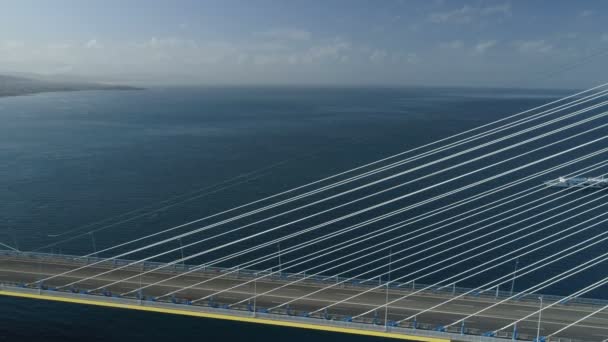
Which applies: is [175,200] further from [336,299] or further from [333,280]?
[336,299]

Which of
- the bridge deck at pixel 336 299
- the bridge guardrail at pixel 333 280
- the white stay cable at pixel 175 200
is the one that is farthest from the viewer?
the white stay cable at pixel 175 200

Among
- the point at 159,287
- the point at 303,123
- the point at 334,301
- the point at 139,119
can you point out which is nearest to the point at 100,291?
the point at 159,287

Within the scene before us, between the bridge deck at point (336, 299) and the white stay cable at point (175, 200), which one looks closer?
the bridge deck at point (336, 299)

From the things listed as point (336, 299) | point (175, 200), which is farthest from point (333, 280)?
point (175, 200)

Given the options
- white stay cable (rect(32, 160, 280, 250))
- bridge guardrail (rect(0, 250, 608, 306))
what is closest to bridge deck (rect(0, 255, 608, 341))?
bridge guardrail (rect(0, 250, 608, 306))

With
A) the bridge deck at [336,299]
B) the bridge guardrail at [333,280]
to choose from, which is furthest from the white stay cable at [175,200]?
the bridge deck at [336,299]

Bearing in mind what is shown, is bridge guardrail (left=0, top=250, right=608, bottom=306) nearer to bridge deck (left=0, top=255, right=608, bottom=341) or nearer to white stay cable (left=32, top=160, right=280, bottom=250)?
bridge deck (left=0, top=255, right=608, bottom=341)

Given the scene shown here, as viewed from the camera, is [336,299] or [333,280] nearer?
[336,299]

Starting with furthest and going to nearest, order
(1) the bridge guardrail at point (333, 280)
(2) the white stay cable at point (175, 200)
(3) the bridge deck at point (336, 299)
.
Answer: (2) the white stay cable at point (175, 200) → (1) the bridge guardrail at point (333, 280) → (3) the bridge deck at point (336, 299)

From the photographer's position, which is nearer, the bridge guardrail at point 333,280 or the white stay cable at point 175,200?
the bridge guardrail at point 333,280

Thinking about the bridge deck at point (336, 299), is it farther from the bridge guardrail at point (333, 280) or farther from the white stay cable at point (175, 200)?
the white stay cable at point (175, 200)
